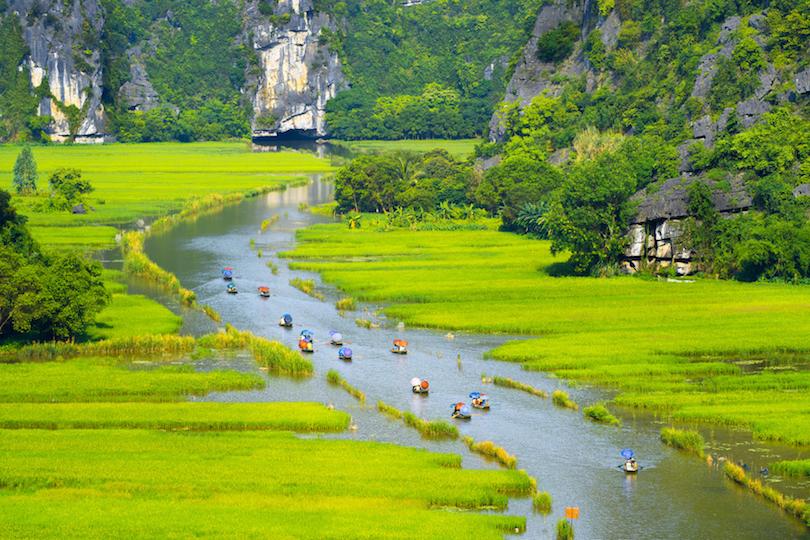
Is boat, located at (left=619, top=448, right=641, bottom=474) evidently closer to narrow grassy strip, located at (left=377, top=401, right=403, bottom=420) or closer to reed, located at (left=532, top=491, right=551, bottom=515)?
reed, located at (left=532, top=491, right=551, bottom=515)

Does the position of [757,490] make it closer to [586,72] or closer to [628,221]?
[628,221]

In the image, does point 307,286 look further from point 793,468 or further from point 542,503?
point 793,468

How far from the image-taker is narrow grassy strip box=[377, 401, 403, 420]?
53.6 m

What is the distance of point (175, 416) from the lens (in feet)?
172

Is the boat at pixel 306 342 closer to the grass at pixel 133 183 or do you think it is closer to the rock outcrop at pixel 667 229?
the rock outcrop at pixel 667 229

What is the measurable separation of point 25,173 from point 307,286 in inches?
2483

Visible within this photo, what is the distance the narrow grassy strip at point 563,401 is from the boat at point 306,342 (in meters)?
14.3

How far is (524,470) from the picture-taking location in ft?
152

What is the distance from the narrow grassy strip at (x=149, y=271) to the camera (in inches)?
3120

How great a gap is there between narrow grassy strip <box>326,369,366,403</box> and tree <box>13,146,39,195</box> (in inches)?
3303

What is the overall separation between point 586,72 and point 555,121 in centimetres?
829

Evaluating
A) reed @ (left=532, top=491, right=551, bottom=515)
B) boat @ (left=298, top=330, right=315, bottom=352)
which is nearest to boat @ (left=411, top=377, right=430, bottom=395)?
boat @ (left=298, top=330, right=315, bottom=352)

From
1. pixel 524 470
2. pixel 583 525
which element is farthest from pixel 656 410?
pixel 583 525

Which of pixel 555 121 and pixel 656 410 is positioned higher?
pixel 555 121
